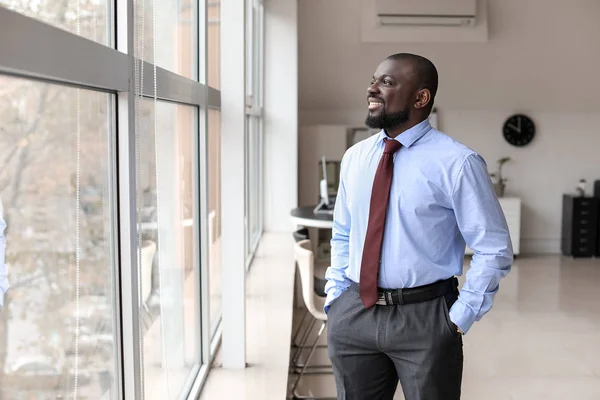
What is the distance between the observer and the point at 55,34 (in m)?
1.35

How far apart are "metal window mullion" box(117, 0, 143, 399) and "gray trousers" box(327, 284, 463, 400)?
647 mm

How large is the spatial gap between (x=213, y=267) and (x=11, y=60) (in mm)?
3197

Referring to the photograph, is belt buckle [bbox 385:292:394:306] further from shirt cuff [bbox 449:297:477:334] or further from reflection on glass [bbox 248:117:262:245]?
reflection on glass [bbox 248:117:262:245]

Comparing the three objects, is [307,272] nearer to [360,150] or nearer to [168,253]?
[168,253]

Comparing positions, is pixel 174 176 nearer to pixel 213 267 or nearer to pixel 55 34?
pixel 213 267

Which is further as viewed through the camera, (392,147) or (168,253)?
(168,253)

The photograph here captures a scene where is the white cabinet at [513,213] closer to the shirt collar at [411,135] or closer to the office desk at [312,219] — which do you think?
the office desk at [312,219]

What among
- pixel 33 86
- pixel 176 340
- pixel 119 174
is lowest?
pixel 176 340

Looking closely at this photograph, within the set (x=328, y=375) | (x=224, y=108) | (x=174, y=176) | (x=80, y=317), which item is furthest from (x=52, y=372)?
(x=328, y=375)

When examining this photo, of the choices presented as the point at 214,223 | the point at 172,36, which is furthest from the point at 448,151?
the point at 214,223

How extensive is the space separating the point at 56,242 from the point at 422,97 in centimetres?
123

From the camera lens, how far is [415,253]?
228cm

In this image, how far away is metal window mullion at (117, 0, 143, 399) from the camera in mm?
1886

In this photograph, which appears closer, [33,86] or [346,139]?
[33,86]
